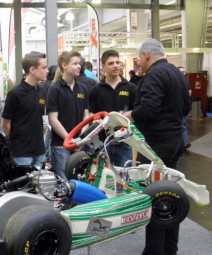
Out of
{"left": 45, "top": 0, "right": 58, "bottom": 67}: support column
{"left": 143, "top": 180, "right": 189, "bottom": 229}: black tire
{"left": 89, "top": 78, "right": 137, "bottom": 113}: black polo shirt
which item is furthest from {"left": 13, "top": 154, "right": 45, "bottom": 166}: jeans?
{"left": 45, "top": 0, "right": 58, "bottom": 67}: support column

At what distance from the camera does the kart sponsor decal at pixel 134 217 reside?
3.10 m

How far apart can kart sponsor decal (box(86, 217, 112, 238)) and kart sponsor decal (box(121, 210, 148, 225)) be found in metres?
0.13

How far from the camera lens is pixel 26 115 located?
459 cm

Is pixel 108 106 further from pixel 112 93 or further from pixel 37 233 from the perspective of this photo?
pixel 37 233

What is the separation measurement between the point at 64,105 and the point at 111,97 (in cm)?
54

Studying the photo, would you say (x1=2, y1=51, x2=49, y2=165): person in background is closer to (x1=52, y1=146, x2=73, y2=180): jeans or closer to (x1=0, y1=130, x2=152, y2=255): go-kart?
(x1=52, y1=146, x2=73, y2=180): jeans

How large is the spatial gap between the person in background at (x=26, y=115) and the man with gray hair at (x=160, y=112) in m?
1.16

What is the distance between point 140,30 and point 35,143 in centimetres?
1493

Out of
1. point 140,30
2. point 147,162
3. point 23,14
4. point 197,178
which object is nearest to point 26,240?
point 147,162

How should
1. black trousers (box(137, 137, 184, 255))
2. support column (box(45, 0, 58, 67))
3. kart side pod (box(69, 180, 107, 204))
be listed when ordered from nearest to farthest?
kart side pod (box(69, 180, 107, 204)) < black trousers (box(137, 137, 184, 255)) < support column (box(45, 0, 58, 67))

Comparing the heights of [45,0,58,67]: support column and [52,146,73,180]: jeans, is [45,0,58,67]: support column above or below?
above

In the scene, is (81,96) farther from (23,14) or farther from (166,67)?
(23,14)

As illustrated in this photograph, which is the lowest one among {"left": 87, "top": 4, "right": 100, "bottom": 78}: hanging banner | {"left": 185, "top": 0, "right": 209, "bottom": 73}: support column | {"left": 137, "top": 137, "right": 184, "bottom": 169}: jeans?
{"left": 137, "top": 137, "right": 184, "bottom": 169}: jeans

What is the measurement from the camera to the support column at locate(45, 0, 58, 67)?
8.00 meters
